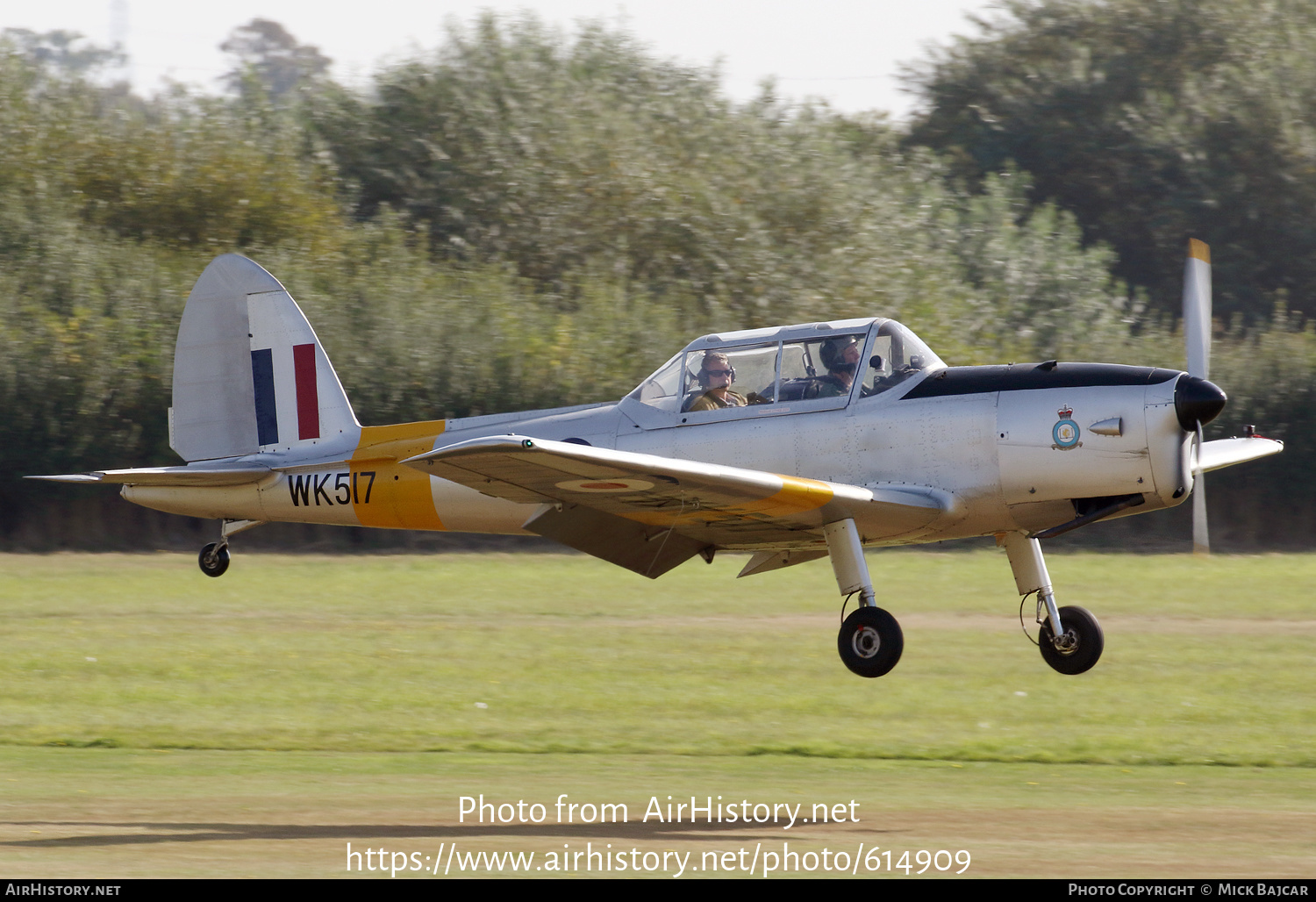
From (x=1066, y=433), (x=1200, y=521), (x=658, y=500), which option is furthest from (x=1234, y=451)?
(x=1200, y=521)

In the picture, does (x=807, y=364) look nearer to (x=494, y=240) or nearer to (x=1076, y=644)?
(x=1076, y=644)

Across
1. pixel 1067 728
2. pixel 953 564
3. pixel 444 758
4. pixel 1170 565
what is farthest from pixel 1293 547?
pixel 444 758

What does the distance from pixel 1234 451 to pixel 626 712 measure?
6209 mm

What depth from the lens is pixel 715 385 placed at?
34.8ft

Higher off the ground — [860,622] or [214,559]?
[214,559]

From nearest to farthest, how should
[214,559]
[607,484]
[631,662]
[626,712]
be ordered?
[607,484]
[214,559]
[626,712]
[631,662]

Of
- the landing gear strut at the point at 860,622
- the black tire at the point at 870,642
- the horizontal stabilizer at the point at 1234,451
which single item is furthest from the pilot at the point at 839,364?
the horizontal stabilizer at the point at 1234,451

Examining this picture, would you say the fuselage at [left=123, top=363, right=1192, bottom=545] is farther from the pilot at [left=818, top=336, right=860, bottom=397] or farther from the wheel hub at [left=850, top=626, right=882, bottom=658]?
the wheel hub at [left=850, top=626, right=882, bottom=658]

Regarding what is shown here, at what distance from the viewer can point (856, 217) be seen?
1241 inches

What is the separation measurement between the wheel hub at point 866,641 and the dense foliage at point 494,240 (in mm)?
15446

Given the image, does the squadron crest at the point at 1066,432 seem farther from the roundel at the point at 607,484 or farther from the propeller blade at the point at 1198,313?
the roundel at the point at 607,484

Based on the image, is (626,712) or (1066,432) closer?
(1066,432)

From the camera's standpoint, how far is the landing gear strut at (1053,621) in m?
10.9

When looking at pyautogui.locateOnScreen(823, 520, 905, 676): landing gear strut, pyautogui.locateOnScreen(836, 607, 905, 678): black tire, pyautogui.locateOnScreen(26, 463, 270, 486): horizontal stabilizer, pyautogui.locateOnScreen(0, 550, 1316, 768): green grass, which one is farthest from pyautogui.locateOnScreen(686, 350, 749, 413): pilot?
pyautogui.locateOnScreen(0, 550, 1316, 768): green grass
